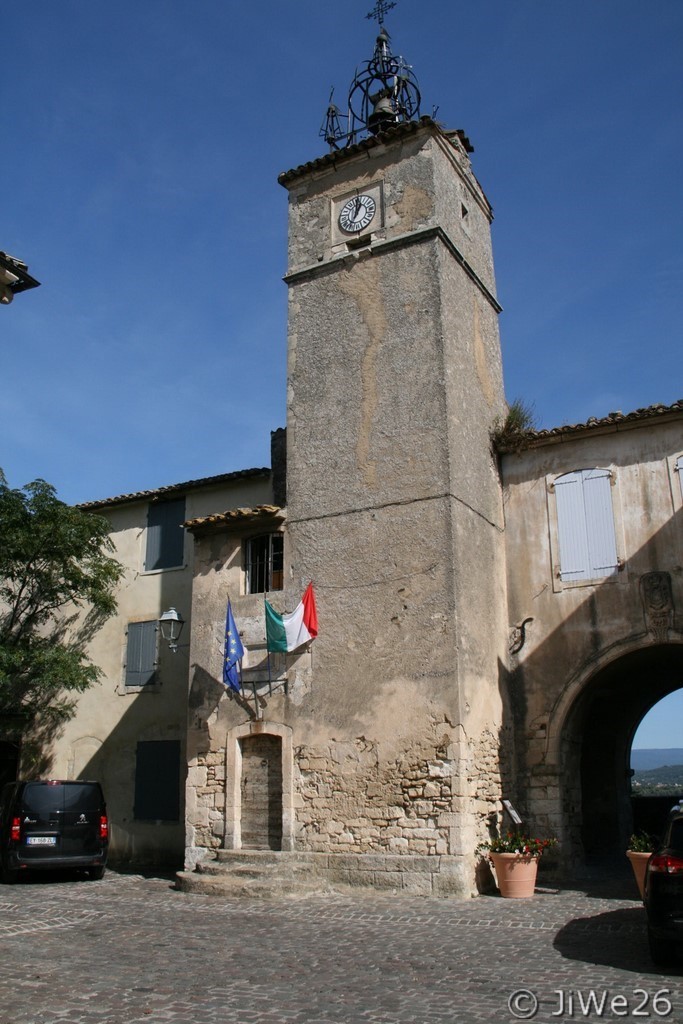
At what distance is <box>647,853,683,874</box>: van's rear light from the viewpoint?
7255mm

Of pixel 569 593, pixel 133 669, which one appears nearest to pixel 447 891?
pixel 569 593

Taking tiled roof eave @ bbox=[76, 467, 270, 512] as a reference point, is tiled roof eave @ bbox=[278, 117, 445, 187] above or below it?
above

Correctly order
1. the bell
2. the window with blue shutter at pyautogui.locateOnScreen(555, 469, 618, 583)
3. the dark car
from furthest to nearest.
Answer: the bell
the window with blue shutter at pyautogui.locateOnScreen(555, 469, 618, 583)
the dark car

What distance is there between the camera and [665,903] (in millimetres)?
7176

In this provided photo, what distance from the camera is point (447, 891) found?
448 inches

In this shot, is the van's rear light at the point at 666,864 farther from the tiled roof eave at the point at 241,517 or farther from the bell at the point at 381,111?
the bell at the point at 381,111

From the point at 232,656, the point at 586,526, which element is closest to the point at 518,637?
the point at 586,526

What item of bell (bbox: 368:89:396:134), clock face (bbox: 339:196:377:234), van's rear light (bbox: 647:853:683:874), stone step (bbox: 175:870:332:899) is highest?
bell (bbox: 368:89:396:134)

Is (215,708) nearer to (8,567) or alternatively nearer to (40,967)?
(8,567)

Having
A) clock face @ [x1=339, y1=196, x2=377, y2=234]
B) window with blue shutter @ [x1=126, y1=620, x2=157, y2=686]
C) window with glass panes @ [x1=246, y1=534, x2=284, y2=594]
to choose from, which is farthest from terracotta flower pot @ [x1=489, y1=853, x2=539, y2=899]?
clock face @ [x1=339, y1=196, x2=377, y2=234]

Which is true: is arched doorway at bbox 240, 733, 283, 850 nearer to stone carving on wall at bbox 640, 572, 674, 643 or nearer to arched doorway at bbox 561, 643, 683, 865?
arched doorway at bbox 561, 643, 683, 865

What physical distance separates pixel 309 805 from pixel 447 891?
8.04ft

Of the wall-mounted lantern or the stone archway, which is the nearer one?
the stone archway

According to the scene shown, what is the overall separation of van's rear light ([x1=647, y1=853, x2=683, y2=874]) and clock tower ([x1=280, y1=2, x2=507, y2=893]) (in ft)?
14.3
